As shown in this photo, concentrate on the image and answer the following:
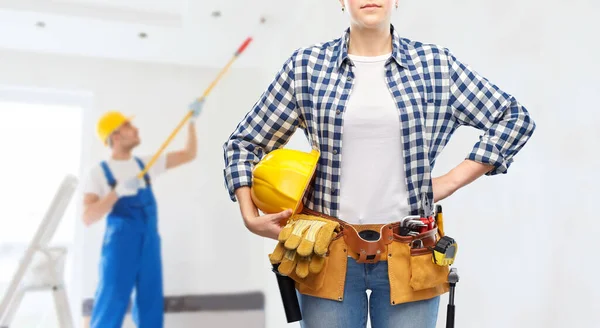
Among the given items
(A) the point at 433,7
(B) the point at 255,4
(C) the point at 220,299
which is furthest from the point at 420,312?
(C) the point at 220,299

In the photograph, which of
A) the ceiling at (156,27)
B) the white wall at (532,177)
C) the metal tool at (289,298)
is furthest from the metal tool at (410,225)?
the ceiling at (156,27)

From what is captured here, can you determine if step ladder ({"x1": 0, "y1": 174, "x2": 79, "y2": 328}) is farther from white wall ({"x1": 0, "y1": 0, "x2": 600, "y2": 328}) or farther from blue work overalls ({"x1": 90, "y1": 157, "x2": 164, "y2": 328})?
white wall ({"x1": 0, "y1": 0, "x2": 600, "y2": 328})

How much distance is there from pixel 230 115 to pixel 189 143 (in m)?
0.36

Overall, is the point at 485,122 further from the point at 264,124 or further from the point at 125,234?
the point at 125,234

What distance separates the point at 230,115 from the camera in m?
4.00

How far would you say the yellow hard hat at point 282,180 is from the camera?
918 millimetres

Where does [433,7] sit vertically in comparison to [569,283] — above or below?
above

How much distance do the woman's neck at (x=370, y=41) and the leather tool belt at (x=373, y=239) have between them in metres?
0.30

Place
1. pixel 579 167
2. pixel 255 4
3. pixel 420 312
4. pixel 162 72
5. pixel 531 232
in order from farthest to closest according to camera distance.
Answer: pixel 162 72 < pixel 255 4 < pixel 531 232 < pixel 579 167 < pixel 420 312

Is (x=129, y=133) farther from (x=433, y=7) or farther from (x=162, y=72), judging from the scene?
(x=433, y=7)

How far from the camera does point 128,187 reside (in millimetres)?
3451

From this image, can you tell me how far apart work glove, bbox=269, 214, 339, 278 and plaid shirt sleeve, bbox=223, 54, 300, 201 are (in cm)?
14

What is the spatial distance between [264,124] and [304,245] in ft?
0.83

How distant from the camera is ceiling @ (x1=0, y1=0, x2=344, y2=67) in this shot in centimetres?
324
